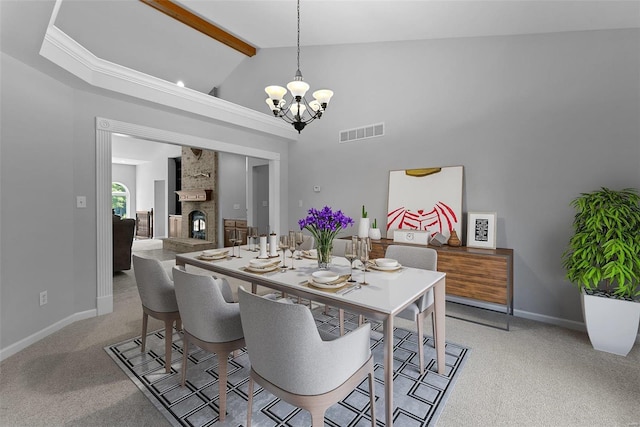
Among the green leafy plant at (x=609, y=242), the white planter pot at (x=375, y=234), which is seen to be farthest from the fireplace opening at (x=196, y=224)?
the green leafy plant at (x=609, y=242)

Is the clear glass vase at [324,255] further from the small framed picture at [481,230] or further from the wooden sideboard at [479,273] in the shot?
the small framed picture at [481,230]

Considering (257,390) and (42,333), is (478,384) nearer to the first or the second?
(257,390)

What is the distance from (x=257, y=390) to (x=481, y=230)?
2.74 metres

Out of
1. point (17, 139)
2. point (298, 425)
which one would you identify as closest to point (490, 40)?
point (298, 425)

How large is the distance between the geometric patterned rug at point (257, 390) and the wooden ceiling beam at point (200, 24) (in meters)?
4.50

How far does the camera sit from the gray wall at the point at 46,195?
2.32m

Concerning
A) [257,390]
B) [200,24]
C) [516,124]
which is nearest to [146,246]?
[200,24]

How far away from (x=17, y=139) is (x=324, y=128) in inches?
141

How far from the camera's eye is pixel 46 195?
8.71ft

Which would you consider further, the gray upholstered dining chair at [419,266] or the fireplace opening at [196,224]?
the fireplace opening at [196,224]

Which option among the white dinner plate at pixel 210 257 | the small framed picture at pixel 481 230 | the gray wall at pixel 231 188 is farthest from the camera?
the gray wall at pixel 231 188

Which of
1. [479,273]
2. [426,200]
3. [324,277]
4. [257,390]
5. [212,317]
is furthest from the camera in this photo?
[426,200]

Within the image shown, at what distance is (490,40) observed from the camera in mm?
3262

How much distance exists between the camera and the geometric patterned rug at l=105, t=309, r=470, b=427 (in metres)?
1.62
